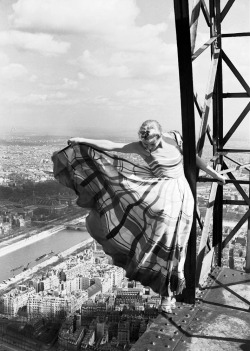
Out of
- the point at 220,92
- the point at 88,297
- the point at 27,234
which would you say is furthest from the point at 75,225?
the point at 220,92

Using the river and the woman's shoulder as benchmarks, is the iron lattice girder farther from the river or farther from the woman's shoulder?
the river

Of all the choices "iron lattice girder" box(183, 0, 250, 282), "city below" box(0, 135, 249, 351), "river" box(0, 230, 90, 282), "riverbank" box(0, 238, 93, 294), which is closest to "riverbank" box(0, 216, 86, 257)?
"city below" box(0, 135, 249, 351)

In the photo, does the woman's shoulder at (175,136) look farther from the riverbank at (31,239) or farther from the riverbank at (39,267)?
the riverbank at (31,239)

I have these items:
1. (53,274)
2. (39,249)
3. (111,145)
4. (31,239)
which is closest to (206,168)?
(111,145)

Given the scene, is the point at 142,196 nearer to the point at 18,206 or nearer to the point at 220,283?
the point at 220,283

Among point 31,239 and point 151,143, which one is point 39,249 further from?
point 151,143

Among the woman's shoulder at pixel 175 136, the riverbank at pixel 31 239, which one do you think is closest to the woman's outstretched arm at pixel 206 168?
the woman's shoulder at pixel 175 136
